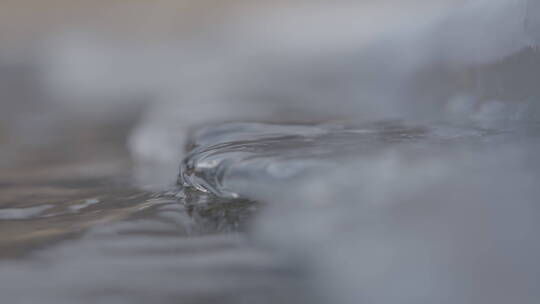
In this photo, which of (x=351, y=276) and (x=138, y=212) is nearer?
(x=351, y=276)

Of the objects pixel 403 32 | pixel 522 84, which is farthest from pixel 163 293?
pixel 403 32

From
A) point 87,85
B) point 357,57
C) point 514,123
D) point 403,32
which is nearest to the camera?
point 514,123

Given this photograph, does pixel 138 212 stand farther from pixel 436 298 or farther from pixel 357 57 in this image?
pixel 357 57

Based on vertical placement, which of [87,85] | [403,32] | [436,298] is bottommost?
[436,298]

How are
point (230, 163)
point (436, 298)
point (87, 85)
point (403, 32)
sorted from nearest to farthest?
1. point (436, 298)
2. point (230, 163)
3. point (403, 32)
4. point (87, 85)

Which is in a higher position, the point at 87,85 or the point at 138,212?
the point at 87,85

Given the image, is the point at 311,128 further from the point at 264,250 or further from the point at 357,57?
the point at 357,57
